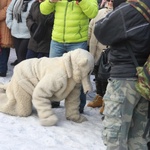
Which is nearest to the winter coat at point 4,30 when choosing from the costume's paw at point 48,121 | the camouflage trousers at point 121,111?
Result: the costume's paw at point 48,121

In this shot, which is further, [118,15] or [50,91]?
[50,91]

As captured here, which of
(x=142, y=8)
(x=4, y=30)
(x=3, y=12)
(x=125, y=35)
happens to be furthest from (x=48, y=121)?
(x=3, y=12)

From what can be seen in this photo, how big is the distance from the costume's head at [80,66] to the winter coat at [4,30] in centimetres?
242

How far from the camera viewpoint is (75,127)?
15.2 feet

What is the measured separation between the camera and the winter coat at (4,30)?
6.62 m

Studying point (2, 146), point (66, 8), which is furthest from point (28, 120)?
point (66, 8)

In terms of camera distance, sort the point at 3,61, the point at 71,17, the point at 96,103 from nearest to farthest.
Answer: the point at 71,17
the point at 96,103
the point at 3,61

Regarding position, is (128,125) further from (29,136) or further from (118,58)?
(29,136)

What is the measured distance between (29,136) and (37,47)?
81.5 inches

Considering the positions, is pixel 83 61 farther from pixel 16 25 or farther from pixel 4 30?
pixel 4 30

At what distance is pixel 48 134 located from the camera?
169 inches

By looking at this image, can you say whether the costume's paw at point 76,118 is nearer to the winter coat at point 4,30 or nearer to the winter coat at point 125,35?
the winter coat at point 125,35

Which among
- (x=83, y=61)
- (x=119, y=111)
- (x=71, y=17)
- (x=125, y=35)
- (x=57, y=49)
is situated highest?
(x=125, y=35)

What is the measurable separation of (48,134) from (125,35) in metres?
1.77
